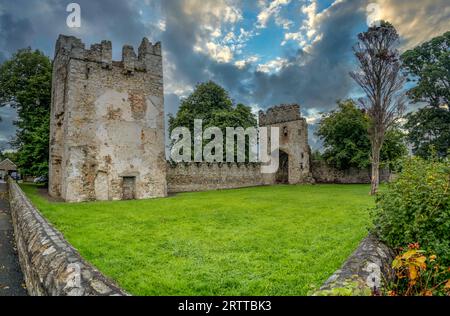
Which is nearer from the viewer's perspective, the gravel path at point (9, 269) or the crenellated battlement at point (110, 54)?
the gravel path at point (9, 269)

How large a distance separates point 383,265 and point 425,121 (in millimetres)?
29430

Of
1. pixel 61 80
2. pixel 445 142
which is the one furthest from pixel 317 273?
pixel 445 142

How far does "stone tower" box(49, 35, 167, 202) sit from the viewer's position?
17.8 m

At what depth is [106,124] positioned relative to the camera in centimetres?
1847

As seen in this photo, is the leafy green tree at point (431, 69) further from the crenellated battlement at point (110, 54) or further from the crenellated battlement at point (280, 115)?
the crenellated battlement at point (110, 54)

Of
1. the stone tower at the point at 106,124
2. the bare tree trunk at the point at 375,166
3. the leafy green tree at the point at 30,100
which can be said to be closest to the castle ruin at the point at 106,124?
the stone tower at the point at 106,124

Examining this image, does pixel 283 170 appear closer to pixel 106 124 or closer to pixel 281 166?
pixel 281 166

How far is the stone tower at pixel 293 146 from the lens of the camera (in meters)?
32.9

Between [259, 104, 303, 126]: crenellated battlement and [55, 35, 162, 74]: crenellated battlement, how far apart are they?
55.5 feet

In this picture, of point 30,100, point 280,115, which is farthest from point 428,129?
point 30,100

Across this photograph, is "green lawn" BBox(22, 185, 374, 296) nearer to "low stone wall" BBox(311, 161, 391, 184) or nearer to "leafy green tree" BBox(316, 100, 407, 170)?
"leafy green tree" BBox(316, 100, 407, 170)

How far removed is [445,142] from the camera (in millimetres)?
27203

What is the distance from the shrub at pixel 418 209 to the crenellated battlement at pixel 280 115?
27.8 m

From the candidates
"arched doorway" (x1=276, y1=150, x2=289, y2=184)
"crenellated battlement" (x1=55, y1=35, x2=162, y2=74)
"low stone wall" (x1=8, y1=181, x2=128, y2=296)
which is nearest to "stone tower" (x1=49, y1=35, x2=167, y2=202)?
"crenellated battlement" (x1=55, y1=35, x2=162, y2=74)
